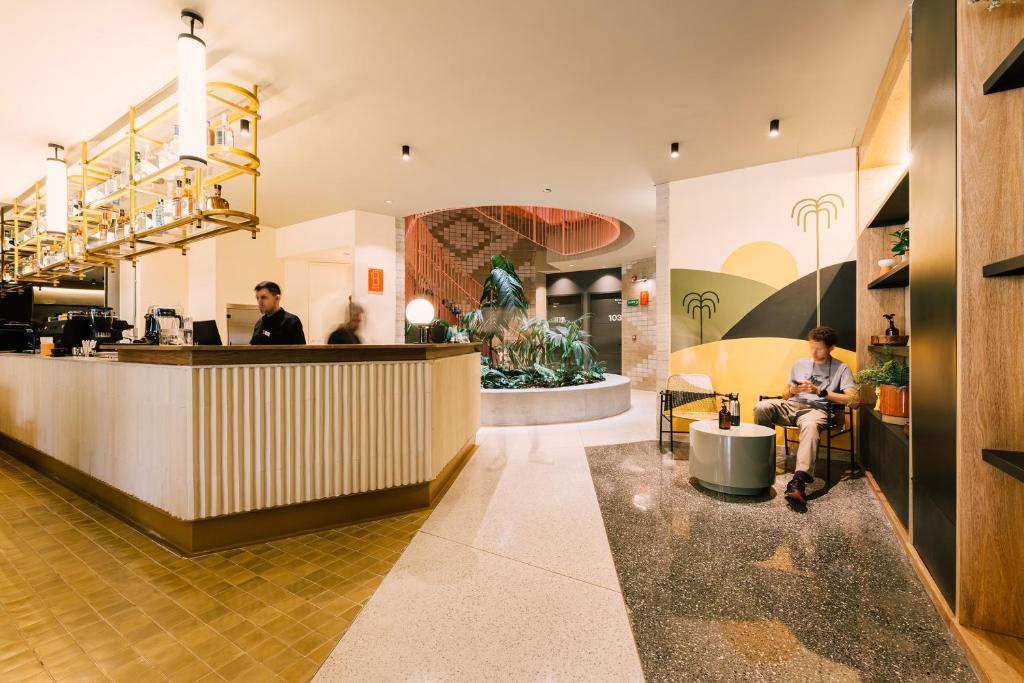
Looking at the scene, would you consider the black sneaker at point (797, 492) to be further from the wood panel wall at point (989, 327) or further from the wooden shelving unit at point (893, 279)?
the wooden shelving unit at point (893, 279)

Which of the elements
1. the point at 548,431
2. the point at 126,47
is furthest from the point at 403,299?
the point at 126,47

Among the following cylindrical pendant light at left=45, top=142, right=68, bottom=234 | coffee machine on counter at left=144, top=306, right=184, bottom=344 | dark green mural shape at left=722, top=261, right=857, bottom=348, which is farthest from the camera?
dark green mural shape at left=722, top=261, right=857, bottom=348

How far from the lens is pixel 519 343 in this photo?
7.19 metres

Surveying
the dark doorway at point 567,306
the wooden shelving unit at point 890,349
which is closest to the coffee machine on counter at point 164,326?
the wooden shelving unit at point 890,349

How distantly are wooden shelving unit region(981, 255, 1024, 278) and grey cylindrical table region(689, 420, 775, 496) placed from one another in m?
1.84

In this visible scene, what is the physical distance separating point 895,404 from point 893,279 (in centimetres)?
114

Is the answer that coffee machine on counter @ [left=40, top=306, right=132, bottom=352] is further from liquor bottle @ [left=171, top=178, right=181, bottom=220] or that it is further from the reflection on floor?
the reflection on floor

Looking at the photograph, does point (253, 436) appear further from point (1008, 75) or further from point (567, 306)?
point (567, 306)

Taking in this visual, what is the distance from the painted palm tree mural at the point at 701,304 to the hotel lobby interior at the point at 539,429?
1.3 inches

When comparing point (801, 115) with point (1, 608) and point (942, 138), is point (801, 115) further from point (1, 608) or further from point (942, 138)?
point (1, 608)

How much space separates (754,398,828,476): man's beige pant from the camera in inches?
134

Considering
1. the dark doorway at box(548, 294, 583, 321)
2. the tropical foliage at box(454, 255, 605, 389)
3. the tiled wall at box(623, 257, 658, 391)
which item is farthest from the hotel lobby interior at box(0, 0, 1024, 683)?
the dark doorway at box(548, 294, 583, 321)

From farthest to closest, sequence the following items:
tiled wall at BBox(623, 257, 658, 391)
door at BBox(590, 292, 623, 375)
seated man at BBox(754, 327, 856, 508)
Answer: door at BBox(590, 292, 623, 375) → tiled wall at BBox(623, 257, 658, 391) → seated man at BBox(754, 327, 856, 508)

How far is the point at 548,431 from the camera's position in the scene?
5.71 meters
